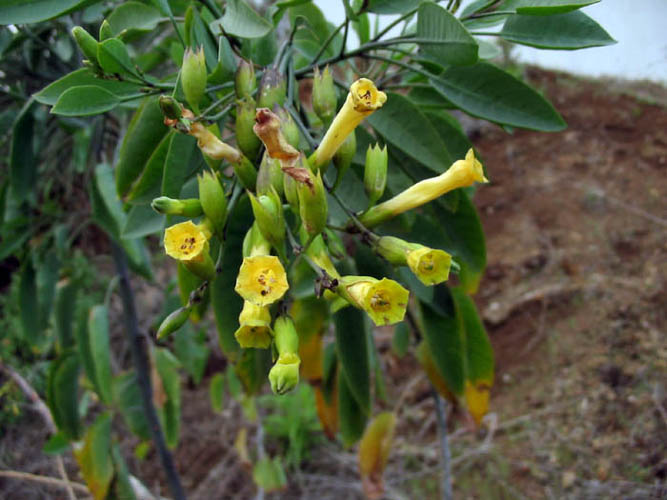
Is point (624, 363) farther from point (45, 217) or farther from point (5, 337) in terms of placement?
point (5, 337)

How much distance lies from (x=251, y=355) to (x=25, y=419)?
2.35 metres

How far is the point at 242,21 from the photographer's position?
0.60m

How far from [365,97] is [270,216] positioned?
0.15 metres

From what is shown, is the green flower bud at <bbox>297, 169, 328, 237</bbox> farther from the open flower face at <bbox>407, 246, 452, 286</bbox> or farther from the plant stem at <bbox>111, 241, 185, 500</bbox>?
the plant stem at <bbox>111, 241, 185, 500</bbox>

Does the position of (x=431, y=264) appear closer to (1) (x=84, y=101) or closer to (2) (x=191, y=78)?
(2) (x=191, y=78)

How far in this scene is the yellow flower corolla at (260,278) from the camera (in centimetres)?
42

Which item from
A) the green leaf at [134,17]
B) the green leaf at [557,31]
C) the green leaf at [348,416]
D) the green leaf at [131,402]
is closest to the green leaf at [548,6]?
the green leaf at [557,31]

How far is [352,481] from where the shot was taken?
6.89 ft

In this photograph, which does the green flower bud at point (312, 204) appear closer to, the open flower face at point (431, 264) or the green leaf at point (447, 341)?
the open flower face at point (431, 264)

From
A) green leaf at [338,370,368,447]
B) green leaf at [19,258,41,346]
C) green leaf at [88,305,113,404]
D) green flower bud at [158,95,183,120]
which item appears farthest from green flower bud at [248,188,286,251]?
green leaf at [19,258,41,346]

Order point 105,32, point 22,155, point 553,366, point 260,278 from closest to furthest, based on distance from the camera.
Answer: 1. point 260,278
2. point 105,32
3. point 22,155
4. point 553,366

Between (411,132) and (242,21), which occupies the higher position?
(242,21)

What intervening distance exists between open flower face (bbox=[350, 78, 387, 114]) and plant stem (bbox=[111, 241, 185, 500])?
3.19 ft

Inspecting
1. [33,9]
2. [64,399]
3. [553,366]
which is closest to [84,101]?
[33,9]
